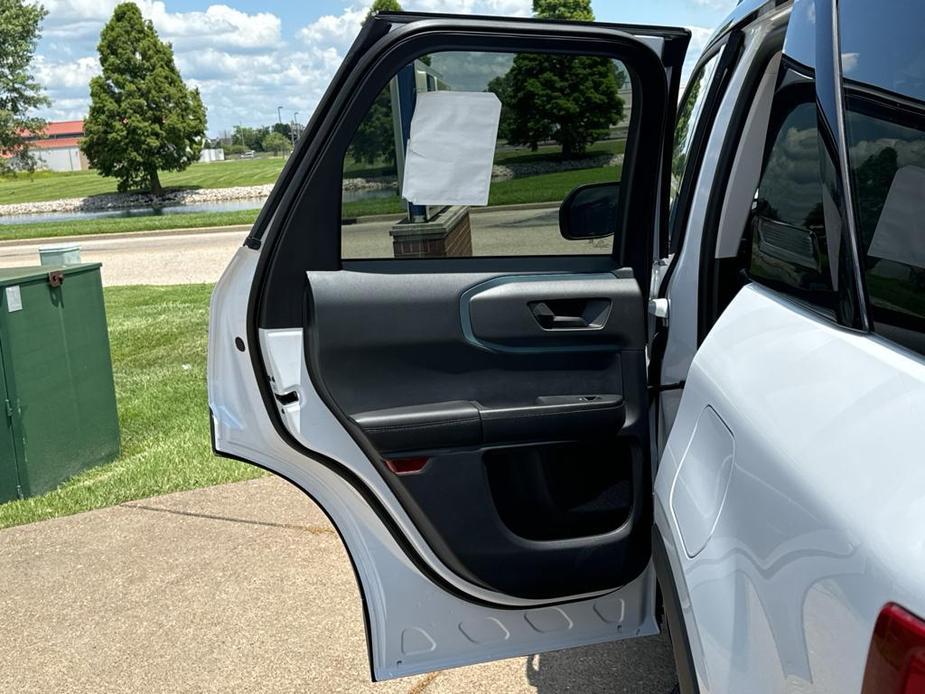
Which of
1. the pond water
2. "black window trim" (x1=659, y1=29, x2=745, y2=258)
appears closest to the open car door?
"black window trim" (x1=659, y1=29, x2=745, y2=258)

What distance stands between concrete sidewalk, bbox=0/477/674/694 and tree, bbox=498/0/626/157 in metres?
1.76

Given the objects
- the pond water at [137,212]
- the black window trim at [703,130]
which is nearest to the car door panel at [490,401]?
the black window trim at [703,130]

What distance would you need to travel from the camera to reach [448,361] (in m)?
2.33

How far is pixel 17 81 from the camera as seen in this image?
126ft

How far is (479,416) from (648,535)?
0.56 meters

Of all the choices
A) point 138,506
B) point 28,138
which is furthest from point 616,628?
point 28,138

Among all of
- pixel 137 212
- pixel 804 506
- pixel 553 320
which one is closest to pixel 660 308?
pixel 553 320

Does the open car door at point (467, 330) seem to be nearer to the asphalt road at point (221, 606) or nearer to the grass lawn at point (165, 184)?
the asphalt road at point (221, 606)

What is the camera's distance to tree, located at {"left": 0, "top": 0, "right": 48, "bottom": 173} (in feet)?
122

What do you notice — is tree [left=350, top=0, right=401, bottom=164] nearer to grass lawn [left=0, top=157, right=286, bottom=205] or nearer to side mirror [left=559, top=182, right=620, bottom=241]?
side mirror [left=559, top=182, right=620, bottom=241]

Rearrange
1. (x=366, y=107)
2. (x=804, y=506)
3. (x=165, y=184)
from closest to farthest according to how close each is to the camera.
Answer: (x=804, y=506), (x=366, y=107), (x=165, y=184)

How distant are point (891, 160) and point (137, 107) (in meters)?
43.4

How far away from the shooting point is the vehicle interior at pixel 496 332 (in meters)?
2.26

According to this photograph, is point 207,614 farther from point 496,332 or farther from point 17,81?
point 17,81
